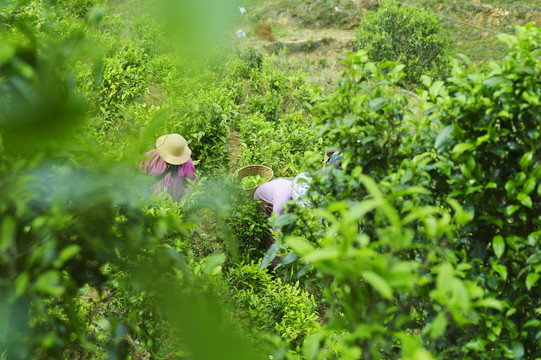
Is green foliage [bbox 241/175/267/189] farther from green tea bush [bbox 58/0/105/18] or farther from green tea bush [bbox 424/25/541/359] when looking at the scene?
green tea bush [bbox 424/25/541/359]

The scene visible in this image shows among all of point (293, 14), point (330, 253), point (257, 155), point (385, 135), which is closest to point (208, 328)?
point (330, 253)

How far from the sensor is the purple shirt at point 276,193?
377 cm

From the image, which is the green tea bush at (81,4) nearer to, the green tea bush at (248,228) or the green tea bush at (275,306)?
the green tea bush at (275,306)

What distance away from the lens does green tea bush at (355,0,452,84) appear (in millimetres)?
12031

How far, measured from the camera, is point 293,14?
18406 mm

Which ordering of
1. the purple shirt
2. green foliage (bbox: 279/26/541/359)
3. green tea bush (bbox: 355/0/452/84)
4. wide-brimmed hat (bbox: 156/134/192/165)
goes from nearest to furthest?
green foliage (bbox: 279/26/541/359), the purple shirt, wide-brimmed hat (bbox: 156/134/192/165), green tea bush (bbox: 355/0/452/84)

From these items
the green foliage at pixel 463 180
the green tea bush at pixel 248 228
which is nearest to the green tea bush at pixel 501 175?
the green foliage at pixel 463 180

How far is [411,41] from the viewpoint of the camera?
1220cm

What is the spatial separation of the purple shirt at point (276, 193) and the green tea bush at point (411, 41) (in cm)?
904

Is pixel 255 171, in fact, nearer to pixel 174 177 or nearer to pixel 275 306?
pixel 174 177

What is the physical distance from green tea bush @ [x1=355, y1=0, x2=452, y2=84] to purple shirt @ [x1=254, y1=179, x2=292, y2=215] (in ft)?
29.7

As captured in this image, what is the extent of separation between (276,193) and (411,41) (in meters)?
10.2

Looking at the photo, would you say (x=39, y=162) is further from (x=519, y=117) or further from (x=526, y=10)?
(x=526, y=10)

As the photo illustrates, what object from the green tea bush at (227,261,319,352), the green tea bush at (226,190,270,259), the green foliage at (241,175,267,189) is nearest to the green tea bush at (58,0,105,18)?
the green tea bush at (227,261,319,352)
